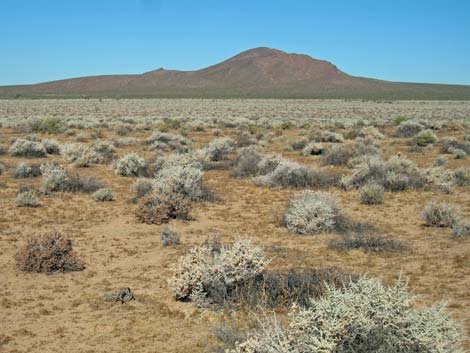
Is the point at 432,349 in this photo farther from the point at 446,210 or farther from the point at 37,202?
the point at 37,202

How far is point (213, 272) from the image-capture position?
6.67m

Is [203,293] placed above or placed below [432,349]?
below

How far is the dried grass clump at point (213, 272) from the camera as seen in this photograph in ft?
21.9

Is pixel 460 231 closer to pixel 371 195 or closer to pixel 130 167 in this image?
pixel 371 195

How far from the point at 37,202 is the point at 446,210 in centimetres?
946

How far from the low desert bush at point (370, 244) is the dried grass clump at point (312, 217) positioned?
853mm

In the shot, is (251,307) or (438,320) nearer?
(438,320)

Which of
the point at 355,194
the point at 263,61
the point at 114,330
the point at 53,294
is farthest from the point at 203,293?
the point at 263,61

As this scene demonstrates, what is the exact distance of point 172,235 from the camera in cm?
968

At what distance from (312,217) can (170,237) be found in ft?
9.76

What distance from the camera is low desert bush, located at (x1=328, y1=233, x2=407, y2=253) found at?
9102 millimetres

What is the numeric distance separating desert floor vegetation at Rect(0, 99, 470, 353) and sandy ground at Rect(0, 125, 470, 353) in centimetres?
3

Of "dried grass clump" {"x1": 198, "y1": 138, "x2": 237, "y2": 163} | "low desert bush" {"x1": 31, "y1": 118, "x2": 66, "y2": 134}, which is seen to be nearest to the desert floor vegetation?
"dried grass clump" {"x1": 198, "y1": 138, "x2": 237, "y2": 163}

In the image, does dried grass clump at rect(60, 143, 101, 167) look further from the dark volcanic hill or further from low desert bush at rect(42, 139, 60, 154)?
the dark volcanic hill
